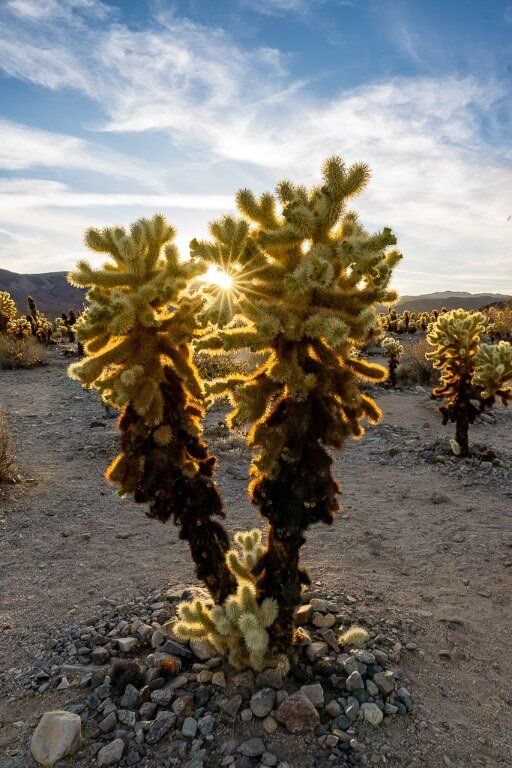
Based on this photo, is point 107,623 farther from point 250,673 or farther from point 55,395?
point 55,395

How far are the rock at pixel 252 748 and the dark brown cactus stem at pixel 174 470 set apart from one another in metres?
1.26

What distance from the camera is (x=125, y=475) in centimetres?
368

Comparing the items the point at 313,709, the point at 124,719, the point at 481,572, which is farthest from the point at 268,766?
the point at 481,572

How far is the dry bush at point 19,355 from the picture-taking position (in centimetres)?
1933

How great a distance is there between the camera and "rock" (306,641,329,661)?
4059mm

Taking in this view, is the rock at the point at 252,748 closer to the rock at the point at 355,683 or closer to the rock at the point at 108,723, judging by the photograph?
the rock at the point at 355,683

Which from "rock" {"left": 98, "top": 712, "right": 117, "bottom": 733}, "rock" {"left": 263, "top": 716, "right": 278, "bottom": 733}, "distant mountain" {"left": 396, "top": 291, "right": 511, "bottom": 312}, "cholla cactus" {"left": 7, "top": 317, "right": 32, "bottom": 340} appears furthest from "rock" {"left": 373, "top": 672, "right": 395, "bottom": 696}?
"distant mountain" {"left": 396, "top": 291, "right": 511, "bottom": 312}

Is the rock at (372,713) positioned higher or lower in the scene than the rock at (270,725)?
higher

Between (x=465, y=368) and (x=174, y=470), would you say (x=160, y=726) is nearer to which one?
(x=174, y=470)

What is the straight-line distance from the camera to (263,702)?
11.7 ft

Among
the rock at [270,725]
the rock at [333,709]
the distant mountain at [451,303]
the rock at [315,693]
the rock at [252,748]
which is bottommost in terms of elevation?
the rock at [252,748]

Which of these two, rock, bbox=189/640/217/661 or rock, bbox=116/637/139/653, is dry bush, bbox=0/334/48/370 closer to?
rock, bbox=116/637/139/653

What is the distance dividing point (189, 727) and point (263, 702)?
1.74ft

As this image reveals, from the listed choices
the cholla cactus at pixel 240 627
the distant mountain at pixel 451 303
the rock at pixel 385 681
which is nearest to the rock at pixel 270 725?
the cholla cactus at pixel 240 627
